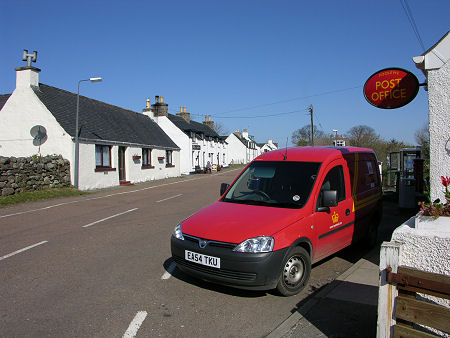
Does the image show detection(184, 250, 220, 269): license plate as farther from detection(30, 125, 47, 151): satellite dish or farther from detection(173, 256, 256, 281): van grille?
detection(30, 125, 47, 151): satellite dish

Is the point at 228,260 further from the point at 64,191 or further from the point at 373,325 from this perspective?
the point at 64,191

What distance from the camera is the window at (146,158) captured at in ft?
96.7

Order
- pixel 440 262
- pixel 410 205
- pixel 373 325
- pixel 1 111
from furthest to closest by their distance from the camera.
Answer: pixel 1 111, pixel 410 205, pixel 373 325, pixel 440 262

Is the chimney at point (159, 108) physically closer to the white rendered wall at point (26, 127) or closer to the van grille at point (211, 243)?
the white rendered wall at point (26, 127)

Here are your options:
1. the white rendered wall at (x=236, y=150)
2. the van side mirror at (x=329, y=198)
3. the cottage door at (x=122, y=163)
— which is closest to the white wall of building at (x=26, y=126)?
the cottage door at (x=122, y=163)

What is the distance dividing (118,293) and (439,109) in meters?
5.18

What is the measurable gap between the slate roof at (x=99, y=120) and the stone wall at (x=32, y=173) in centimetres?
216

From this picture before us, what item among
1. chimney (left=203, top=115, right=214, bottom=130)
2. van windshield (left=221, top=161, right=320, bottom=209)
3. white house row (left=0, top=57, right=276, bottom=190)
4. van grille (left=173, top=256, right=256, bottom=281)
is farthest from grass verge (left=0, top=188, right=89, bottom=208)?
chimney (left=203, top=115, right=214, bottom=130)

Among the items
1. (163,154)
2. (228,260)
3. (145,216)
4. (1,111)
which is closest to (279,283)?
(228,260)

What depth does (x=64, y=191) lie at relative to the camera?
60.7ft

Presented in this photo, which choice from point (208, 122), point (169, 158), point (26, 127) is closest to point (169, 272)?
point (26, 127)

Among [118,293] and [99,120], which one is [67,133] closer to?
[99,120]

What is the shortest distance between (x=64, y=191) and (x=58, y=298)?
50.1 ft

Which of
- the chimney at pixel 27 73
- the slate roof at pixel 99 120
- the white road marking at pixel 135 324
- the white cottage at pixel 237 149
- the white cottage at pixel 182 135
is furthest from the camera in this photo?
the white cottage at pixel 237 149
